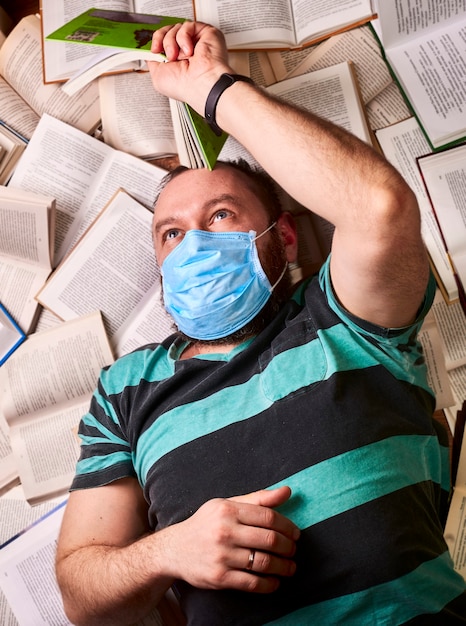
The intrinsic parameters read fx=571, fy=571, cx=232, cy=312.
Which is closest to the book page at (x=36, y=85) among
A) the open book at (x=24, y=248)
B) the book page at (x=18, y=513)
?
the open book at (x=24, y=248)

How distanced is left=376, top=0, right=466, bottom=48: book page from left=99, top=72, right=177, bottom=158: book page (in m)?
0.55

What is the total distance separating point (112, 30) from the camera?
41.0 inches

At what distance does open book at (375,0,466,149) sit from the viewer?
1280mm

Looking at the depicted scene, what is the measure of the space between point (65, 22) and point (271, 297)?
0.98 m

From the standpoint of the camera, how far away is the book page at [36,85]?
1496mm

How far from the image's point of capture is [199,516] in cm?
83

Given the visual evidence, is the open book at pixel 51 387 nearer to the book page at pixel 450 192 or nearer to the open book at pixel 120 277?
the open book at pixel 120 277

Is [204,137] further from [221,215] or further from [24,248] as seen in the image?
[24,248]

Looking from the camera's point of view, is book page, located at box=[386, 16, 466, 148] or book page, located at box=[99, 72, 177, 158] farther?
book page, located at box=[99, 72, 177, 158]

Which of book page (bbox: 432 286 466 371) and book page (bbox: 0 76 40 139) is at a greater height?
book page (bbox: 0 76 40 139)

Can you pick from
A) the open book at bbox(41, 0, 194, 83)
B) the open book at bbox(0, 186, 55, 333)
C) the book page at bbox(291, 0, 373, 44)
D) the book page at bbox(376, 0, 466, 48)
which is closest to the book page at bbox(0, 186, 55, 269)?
the open book at bbox(0, 186, 55, 333)

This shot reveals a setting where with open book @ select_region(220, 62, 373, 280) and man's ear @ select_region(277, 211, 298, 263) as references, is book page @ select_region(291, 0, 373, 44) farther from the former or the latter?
man's ear @ select_region(277, 211, 298, 263)

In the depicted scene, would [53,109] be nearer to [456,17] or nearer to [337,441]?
[456,17]

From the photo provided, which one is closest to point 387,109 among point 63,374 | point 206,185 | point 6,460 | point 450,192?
point 450,192
